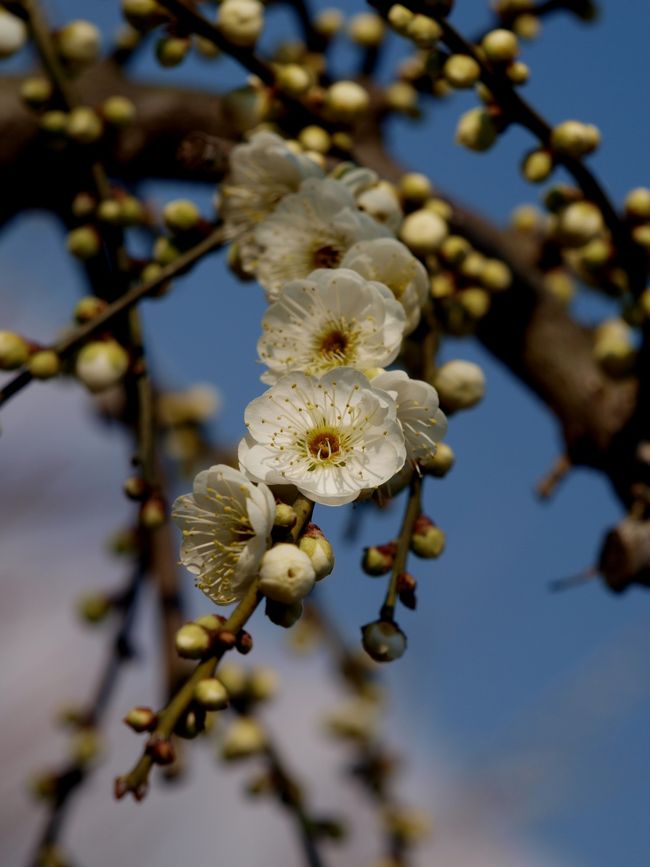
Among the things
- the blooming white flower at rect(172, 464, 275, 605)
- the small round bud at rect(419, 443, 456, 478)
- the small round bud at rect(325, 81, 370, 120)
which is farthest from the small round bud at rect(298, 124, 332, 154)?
the blooming white flower at rect(172, 464, 275, 605)

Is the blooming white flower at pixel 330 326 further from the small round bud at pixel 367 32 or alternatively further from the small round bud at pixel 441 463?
the small round bud at pixel 367 32

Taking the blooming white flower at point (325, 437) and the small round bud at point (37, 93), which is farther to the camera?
the small round bud at point (37, 93)

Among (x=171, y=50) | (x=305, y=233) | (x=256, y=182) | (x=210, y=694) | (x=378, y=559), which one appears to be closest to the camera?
(x=210, y=694)

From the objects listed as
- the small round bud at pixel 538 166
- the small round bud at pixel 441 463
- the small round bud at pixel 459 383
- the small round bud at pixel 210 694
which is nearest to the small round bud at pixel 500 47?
the small round bud at pixel 538 166

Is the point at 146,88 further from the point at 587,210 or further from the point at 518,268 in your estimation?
the point at 587,210

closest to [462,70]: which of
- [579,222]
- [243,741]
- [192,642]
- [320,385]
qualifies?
[579,222]

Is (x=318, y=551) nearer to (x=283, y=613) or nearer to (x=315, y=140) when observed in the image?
(x=283, y=613)
